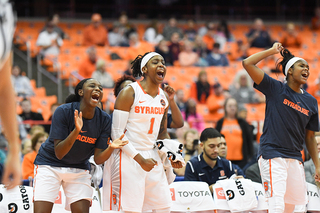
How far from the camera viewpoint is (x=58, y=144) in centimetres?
422

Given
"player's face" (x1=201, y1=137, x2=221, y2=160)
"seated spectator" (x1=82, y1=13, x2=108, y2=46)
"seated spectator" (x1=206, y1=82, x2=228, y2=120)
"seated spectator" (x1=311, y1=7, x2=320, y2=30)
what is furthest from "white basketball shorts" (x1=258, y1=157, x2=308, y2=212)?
"seated spectator" (x1=311, y1=7, x2=320, y2=30)

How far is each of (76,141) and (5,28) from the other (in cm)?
267

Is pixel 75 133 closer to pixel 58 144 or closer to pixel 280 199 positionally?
pixel 58 144

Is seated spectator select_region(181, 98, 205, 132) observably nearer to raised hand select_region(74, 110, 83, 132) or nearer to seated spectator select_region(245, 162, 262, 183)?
seated spectator select_region(245, 162, 262, 183)

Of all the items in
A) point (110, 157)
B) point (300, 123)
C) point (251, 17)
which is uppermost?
point (251, 17)

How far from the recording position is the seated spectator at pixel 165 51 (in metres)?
13.0

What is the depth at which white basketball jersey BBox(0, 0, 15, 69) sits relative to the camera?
1.76 metres

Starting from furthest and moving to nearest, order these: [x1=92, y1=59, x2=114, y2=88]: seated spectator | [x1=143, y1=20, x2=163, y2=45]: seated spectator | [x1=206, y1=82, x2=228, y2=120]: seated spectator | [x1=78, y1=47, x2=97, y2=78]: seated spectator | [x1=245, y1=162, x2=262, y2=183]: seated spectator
Result: [x1=143, y1=20, x2=163, y2=45]: seated spectator → [x1=78, y1=47, x2=97, y2=78]: seated spectator → [x1=92, y1=59, x2=114, y2=88]: seated spectator → [x1=206, y1=82, x2=228, y2=120]: seated spectator → [x1=245, y1=162, x2=262, y2=183]: seated spectator

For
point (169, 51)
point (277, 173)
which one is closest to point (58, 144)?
point (277, 173)

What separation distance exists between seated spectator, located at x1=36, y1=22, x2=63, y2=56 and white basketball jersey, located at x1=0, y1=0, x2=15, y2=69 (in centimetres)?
1107

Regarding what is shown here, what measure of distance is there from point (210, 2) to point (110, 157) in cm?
1555

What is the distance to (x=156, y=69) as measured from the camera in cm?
453

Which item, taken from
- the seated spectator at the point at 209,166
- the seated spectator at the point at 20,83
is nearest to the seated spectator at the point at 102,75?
the seated spectator at the point at 20,83

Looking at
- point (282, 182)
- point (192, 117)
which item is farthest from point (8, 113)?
point (192, 117)
